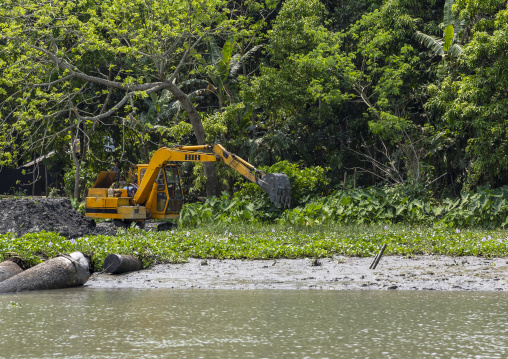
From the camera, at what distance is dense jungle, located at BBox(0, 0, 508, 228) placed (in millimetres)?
21344

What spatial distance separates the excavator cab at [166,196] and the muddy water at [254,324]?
34.2 ft

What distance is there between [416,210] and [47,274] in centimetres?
1241

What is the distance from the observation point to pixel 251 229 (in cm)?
1888

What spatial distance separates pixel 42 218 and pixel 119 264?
6.83 meters

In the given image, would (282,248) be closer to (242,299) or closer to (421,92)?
(242,299)

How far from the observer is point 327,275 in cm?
1166

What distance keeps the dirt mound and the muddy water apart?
23.9 feet

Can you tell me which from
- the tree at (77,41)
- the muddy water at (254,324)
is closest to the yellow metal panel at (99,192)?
the tree at (77,41)

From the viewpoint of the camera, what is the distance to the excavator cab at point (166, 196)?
20.7 metres

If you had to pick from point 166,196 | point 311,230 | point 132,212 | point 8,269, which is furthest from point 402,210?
point 8,269

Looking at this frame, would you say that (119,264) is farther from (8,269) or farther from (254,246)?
(254,246)

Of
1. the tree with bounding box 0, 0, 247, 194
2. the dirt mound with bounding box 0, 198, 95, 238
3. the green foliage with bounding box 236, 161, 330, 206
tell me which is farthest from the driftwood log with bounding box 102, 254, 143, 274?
the tree with bounding box 0, 0, 247, 194

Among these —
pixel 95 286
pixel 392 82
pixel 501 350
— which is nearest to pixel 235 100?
pixel 392 82

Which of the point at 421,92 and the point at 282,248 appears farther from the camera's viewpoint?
the point at 421,92
